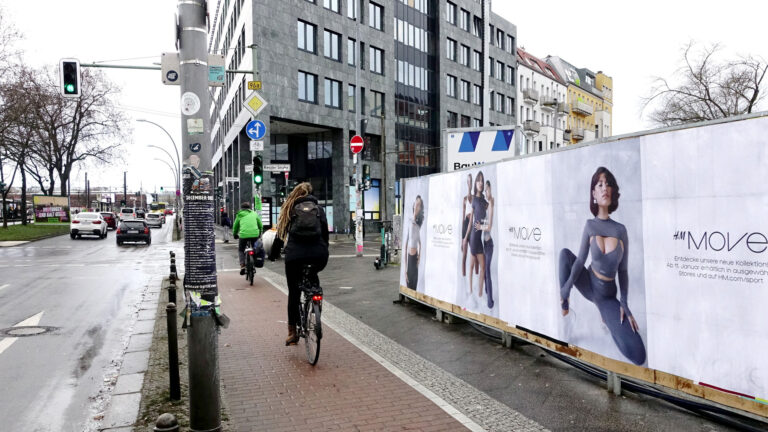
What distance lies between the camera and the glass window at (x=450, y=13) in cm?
5388

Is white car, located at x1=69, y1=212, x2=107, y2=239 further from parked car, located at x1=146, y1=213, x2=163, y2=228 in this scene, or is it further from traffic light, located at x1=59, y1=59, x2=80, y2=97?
parked car, located at x1=146, y1=213, x2=163, y2=228

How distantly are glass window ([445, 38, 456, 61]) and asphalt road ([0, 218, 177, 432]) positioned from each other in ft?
142

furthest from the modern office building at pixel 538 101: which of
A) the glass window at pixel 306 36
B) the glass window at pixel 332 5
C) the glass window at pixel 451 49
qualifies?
the glass window at pixel 306 36

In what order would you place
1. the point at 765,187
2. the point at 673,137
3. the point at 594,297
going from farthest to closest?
the point at 594,297
the point at 673,137
the point at 765,187

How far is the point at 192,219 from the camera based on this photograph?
159 inches

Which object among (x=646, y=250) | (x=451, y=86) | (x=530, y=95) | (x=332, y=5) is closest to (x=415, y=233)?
(x=646, y=250)

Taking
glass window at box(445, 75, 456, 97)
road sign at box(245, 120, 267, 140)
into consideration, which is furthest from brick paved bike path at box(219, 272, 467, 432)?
glass window at box(445, 75, 456, 97)

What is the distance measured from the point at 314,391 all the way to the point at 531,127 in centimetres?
6365

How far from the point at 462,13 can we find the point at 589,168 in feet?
180

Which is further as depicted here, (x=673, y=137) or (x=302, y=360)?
(x=302, y=360)

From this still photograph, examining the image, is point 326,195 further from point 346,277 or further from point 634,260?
point 634,260

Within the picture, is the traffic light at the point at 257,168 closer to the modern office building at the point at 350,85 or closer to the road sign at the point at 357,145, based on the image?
the road sign at the point at 357,145

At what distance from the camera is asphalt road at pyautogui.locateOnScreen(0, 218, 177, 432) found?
16.1 ft

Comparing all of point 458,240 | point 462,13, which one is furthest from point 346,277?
point 462,13
